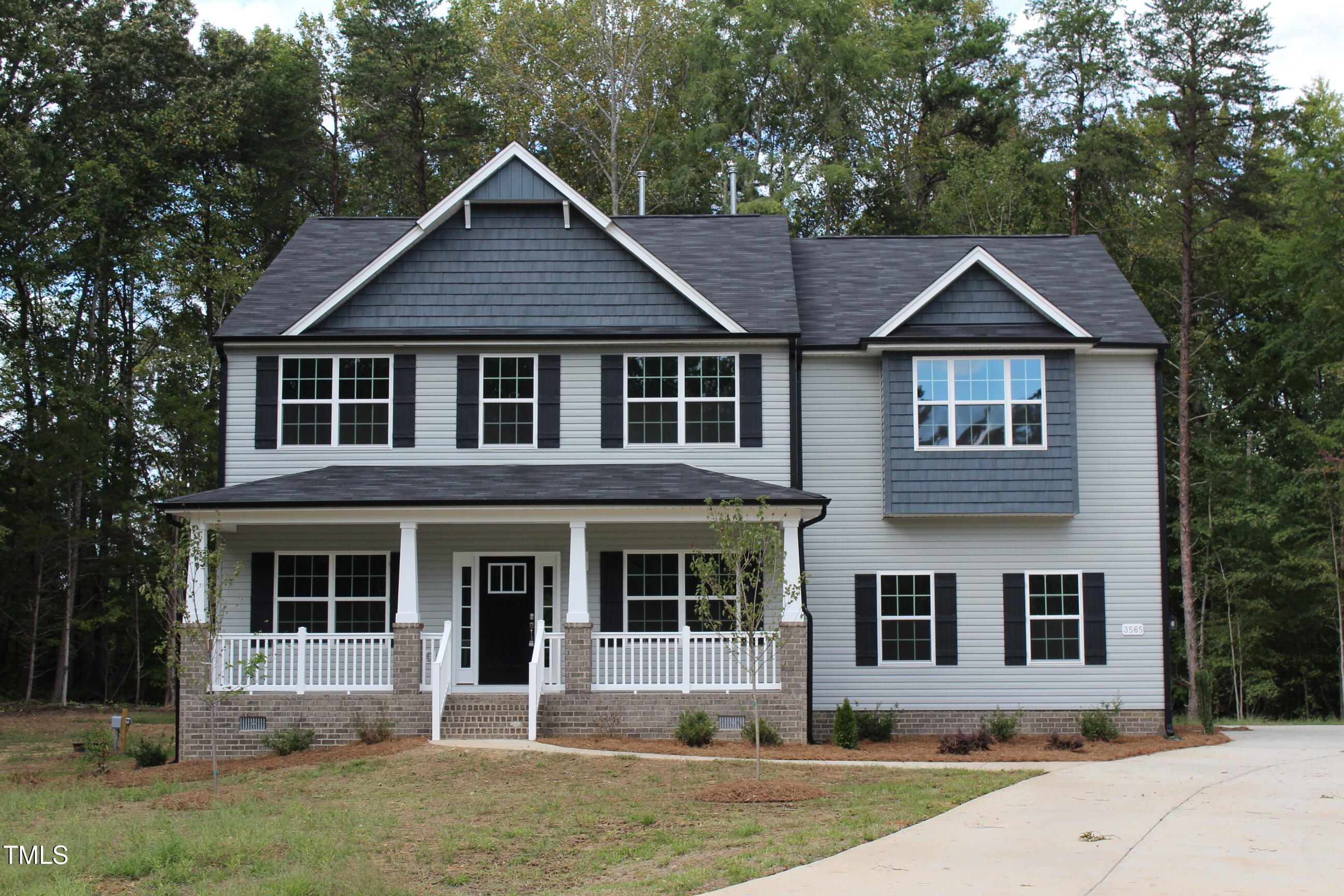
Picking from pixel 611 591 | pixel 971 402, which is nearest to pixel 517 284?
pixel 611 591

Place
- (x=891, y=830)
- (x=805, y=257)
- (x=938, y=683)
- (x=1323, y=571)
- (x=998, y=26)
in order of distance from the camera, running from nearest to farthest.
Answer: (x=891, y=830)
(x=938, y=683)
(x=805, y=257)
(x=1323, y=571)
(x=998, y=26)

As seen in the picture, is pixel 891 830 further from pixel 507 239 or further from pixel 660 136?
pixel 660 136

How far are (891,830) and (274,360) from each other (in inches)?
530

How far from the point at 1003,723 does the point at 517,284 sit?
1034 centimetres

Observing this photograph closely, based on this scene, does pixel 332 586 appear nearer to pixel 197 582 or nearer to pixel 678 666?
pixel 197 582

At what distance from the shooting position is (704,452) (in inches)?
801

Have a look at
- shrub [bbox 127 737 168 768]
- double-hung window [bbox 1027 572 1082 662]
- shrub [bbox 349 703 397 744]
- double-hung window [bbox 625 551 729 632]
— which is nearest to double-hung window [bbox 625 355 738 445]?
double-hung window [bbox 625 551 729 632]

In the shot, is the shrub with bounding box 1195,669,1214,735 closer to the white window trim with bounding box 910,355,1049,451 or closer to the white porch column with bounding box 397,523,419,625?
the white window trim with bounding box 910,355,1049,451

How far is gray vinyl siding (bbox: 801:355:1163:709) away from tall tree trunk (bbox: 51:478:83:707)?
60.2 ft

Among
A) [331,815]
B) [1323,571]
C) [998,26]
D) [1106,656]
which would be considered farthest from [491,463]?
[998,26]

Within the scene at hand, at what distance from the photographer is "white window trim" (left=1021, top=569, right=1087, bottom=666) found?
20.1 metres

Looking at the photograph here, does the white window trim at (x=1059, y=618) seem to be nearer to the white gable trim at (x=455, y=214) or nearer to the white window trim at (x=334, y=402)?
the white gable trim at (x=455, y=214)

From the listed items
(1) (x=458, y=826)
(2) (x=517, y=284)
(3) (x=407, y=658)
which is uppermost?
(2) (x=517, y=284)

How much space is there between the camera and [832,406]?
2078cm
